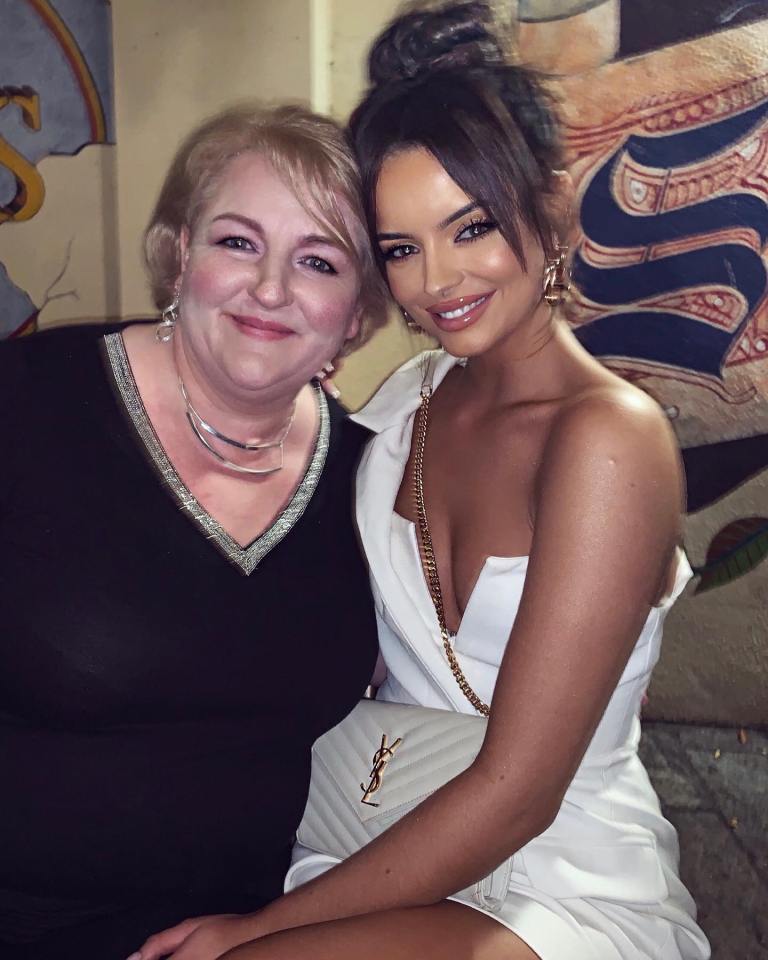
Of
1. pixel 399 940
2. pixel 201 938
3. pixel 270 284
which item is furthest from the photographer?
pixel 270 284

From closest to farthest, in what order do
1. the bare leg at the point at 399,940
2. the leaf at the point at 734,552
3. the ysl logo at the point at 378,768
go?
the bare leg at the point at 399,940 < the ysl logo at the point at 378,768 < the leaf at the point at 734,552

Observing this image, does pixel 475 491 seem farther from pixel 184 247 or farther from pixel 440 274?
pixel 184 247

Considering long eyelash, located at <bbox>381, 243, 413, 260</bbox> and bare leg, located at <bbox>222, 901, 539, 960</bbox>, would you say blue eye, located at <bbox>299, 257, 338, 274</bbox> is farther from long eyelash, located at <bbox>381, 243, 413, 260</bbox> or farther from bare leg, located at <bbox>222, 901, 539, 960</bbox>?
bare leg, located at <bbox>222, 901, 539, 960</bbox>

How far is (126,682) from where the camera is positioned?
1206 millimetres

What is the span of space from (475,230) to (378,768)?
28.6 inches

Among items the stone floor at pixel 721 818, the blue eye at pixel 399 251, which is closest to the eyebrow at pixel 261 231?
the blue eye at pixel 399 251

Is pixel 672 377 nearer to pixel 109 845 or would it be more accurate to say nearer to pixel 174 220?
pixel 174 220

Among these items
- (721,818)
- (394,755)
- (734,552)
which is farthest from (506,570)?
(734,552)

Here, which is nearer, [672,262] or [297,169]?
[297,169]

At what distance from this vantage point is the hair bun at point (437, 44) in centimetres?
121

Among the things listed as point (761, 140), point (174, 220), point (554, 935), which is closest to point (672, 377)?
point (761, 140)

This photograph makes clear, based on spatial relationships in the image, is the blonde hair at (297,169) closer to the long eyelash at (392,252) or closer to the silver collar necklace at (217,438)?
the long eyelash at (392,252)

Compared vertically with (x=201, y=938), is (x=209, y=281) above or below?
above

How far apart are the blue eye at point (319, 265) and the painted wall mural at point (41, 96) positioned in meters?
1.60
